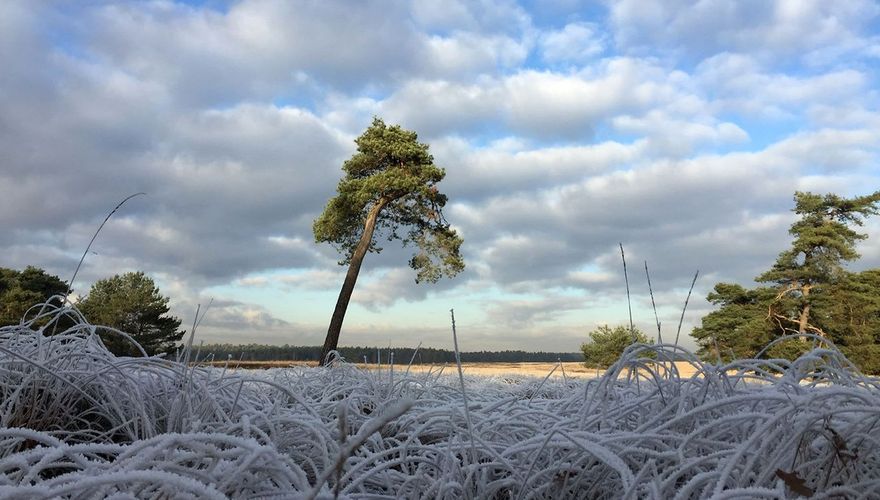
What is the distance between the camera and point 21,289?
27219mm

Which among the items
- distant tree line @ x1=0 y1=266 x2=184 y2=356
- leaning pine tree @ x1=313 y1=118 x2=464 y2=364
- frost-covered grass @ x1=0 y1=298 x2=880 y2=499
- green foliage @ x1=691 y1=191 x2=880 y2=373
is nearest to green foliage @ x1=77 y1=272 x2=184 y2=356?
distant tree line @ x1=0 y1=266 x2=184 y2=356

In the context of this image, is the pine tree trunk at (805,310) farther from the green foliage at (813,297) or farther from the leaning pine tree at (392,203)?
the leaning pine tree at (392,203)

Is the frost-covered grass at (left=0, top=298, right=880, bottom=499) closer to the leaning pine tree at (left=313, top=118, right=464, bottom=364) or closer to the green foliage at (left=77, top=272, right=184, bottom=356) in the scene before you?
the leaning pine tree at (left=313, top=118, right=464, bottom=364)

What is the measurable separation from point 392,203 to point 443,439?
1732 cm

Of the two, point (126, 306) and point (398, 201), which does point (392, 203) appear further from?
point (126, 306)

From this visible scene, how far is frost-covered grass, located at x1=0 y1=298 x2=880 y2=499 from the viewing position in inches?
44.0

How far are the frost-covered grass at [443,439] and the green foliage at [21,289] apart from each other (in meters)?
24.1

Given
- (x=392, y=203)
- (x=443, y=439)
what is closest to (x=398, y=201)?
(x=392, y=203)

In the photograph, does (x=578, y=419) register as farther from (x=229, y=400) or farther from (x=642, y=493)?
(x=229, y=400)

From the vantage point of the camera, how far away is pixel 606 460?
1.27 m

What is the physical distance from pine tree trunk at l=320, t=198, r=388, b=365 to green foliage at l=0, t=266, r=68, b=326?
11893 millimetres

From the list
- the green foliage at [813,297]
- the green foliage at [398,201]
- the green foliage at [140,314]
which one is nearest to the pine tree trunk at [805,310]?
the green foliage at [813,297]

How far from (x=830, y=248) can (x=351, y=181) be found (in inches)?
850

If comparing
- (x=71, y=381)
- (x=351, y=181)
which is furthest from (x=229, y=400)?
(x=351, y=181)
